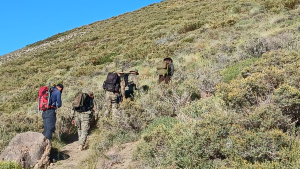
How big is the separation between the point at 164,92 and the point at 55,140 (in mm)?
3208

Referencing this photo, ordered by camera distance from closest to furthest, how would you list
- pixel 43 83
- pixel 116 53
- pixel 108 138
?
pixel 108 138 → pixel 43 83 → pixel 116 53

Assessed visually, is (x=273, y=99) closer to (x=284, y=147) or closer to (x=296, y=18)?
(x=284, y=147)

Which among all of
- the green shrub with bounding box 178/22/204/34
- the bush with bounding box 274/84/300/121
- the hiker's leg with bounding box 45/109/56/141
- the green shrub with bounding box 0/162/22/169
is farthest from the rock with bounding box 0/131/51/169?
the green shrub with bounding box 178/22/204/34

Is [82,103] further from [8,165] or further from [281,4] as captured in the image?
[281,4]

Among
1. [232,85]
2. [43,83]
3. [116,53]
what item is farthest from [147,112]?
[116,53]

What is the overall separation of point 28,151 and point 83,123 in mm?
1567

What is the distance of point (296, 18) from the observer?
39.0 feet

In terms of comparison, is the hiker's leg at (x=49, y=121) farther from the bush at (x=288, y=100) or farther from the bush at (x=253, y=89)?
the bush at (x=288, y=100)

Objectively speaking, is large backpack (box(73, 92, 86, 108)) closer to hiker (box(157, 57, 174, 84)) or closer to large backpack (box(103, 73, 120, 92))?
large backpack (box(103, 73, 120, 92))

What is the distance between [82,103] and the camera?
6020mm

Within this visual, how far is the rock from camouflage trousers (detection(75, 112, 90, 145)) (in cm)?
100

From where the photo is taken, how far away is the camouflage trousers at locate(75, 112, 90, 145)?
599 cm

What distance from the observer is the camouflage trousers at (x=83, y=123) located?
19.7 feet

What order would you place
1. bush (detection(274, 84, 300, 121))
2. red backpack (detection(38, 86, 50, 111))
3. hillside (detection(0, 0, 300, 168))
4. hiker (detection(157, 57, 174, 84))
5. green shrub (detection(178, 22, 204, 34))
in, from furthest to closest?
green shrub (detection(178, 22, 204, 34)) → hiker (detection(157, 57, 174, 84)) → red backpack (detection(38, 86, 50, 111)) → bush (detection(274, 84, 300, 121)) → hillside (detection(0, 0, 300, 168))
